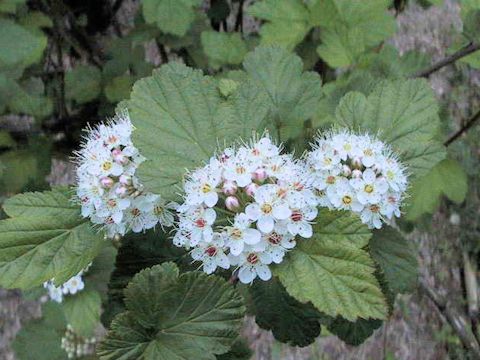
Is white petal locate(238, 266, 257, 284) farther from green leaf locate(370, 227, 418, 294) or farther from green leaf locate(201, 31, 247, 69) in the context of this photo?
green leaf locate(201, 31, 247, 69)

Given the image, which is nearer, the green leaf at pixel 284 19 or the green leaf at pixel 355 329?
the green leaf at pixel 355 329

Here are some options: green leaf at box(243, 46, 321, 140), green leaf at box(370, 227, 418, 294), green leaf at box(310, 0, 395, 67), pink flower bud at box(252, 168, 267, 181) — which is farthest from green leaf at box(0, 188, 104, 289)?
green leaf at box(310, 0, 395, 67)

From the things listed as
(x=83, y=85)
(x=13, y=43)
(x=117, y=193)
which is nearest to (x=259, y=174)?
(x=117, y=193)

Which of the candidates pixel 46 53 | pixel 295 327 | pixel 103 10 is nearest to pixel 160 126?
pixel 295 327

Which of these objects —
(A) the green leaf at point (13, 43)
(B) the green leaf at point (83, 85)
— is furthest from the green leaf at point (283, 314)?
(B) the green leaf at point (83, 85)

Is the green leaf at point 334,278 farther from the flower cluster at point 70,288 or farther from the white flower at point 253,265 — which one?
the flower cluster at point 70,288
